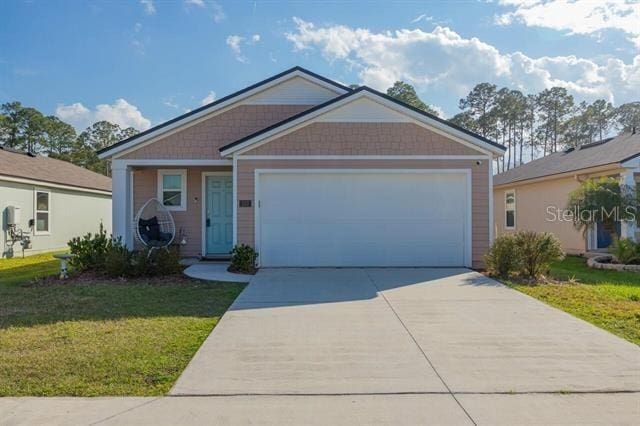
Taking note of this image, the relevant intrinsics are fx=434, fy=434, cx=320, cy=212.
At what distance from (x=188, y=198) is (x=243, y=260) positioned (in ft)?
12.1

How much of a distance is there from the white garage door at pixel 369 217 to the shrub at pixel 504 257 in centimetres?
115

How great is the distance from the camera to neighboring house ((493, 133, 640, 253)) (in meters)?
13.0

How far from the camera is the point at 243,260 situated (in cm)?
989

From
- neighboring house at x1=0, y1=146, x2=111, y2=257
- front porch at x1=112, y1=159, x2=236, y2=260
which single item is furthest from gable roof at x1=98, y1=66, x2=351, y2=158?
neighboring house at x1=0, y1=146, x2=111, y2=257

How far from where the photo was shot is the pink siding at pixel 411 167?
34.2 ft

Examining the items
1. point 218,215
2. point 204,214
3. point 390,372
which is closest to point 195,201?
point 204,214

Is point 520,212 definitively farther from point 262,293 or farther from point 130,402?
point 130,402

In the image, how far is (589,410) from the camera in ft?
11.2

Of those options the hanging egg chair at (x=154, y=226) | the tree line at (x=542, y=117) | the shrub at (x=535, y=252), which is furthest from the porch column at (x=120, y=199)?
the tree line at (x=542, y=117)

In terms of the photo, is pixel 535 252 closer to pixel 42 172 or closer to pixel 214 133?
pixel 214 133

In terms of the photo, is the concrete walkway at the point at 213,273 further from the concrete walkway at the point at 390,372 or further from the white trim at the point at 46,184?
the white trim at the point at 46,184

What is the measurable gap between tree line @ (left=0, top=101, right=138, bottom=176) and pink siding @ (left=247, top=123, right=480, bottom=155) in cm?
3530

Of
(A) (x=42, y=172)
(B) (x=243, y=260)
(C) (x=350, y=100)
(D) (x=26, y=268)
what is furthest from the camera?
(A) (x=42, y=172)

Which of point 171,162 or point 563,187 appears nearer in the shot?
point 171,162
